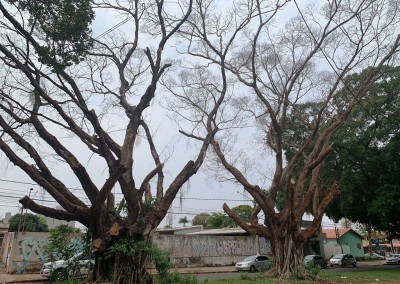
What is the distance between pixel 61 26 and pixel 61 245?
671cm

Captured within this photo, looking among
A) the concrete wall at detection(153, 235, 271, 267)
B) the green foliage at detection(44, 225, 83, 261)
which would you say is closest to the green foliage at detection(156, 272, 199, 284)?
the green foliage at detection(44, 225, 83, 261)

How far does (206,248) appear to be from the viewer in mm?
33688

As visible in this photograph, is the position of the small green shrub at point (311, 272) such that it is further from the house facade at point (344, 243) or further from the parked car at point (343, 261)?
the house facade at point (344, 243)

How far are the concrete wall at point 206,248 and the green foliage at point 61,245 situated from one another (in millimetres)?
17330

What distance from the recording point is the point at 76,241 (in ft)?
41.9

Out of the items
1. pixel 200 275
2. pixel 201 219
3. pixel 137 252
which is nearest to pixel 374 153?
pixel 200 275

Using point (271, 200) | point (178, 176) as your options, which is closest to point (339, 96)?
point (271, 200)

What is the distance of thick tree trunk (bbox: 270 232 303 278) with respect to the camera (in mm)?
19078

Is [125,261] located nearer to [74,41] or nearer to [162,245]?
[74,41]

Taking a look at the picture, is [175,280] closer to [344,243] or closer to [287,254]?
[287,254]

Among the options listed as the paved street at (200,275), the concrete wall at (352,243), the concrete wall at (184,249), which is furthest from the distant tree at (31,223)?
the concrete wall at (352,243)

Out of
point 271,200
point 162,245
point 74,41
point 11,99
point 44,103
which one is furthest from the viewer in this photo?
point 162,245

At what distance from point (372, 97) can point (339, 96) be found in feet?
13.2

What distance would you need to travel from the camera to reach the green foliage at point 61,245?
12.6 m
